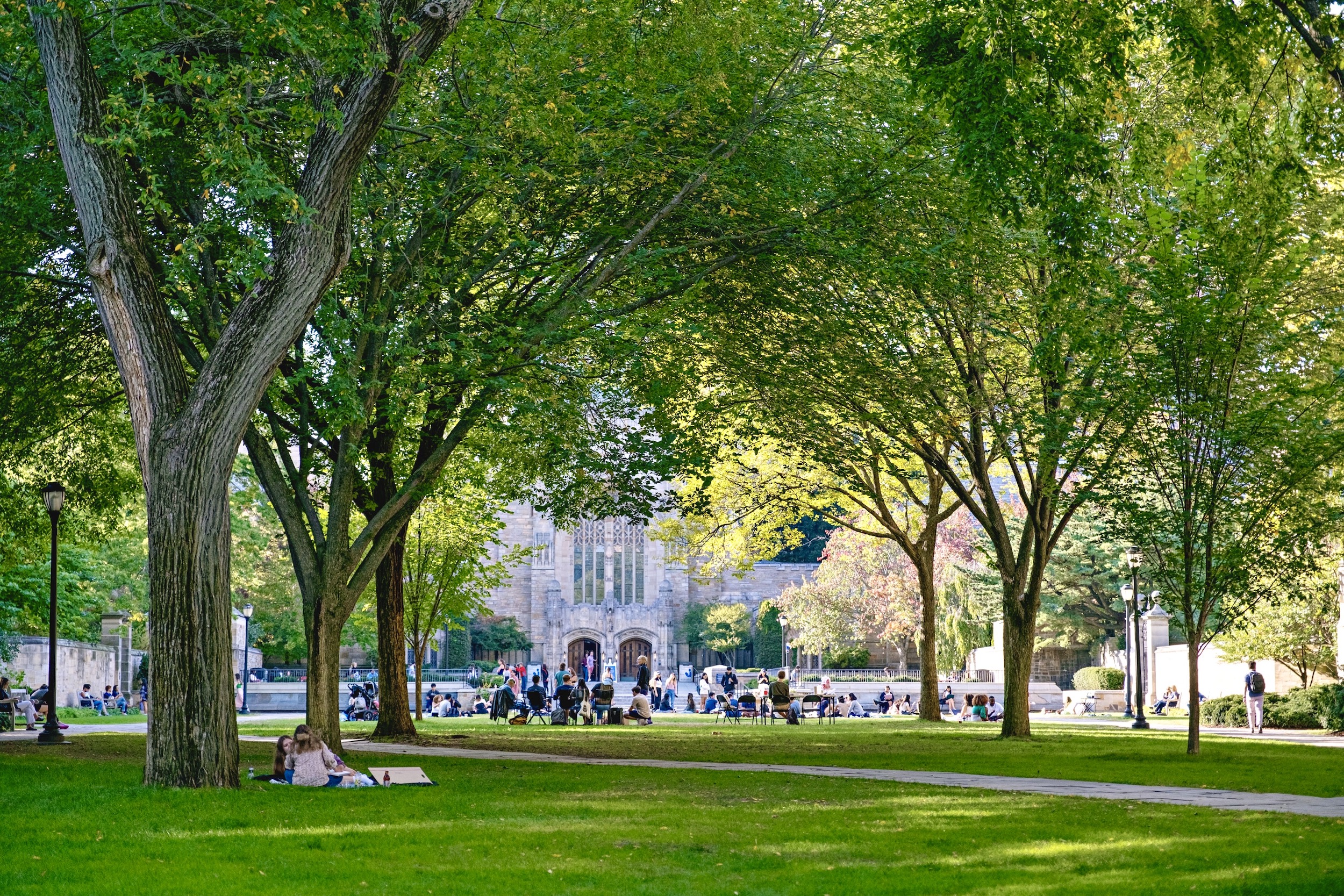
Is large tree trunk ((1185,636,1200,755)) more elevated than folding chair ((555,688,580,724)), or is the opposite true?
large tree trunk ((1185,636,1200,755))

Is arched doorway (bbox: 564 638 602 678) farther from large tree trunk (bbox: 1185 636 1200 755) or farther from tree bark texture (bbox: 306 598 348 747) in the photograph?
tree bark texture (bbox: 306 598 348 747)

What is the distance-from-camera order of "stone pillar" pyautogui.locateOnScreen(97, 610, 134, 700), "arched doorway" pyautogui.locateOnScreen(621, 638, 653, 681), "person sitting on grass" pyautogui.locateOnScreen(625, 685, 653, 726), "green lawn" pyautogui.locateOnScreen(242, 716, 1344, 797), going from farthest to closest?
"arched doorway" pyautogui.locateOnScreen(621, 638, 653, 681)
"stone pillar" pyautogui.locateOnScreen(97, 610, 134, 700)
"person sitting on grass" pyautogui.locateOnScreen(625, 685, 653, 726)
"green lawn" pyautogui.locateOnScreen(242, 716, 1344, 797)

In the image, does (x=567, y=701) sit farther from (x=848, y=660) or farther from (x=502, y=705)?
(x=848, y=660)

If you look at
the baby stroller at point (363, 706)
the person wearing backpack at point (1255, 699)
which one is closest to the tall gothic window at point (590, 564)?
the baby stroller at point (363, 706)

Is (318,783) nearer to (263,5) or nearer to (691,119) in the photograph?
(263,5)

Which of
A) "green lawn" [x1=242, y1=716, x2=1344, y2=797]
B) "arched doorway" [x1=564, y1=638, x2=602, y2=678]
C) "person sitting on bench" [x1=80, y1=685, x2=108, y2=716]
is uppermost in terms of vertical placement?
"green lawn" [x1=242, y1=716, x2=1344, y2=797]

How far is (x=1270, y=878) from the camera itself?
7.42 metres

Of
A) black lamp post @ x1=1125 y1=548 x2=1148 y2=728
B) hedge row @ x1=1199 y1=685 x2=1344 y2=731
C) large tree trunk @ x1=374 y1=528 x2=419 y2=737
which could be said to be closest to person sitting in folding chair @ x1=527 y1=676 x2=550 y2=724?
large tree trunk @ x1=374 y1=528 x2=419 y2=737

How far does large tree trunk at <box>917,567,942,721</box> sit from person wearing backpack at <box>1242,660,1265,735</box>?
6616 millimetres

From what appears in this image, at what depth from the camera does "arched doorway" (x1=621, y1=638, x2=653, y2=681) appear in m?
79.7

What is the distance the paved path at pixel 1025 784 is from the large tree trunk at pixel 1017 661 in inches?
303

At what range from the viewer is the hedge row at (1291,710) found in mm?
27234

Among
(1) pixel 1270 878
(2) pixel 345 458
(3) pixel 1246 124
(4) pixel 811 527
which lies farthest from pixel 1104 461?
(4) pixel 811 527

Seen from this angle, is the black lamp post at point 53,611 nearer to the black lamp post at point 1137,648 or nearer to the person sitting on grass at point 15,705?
the person sitting on grass at point 15,705
